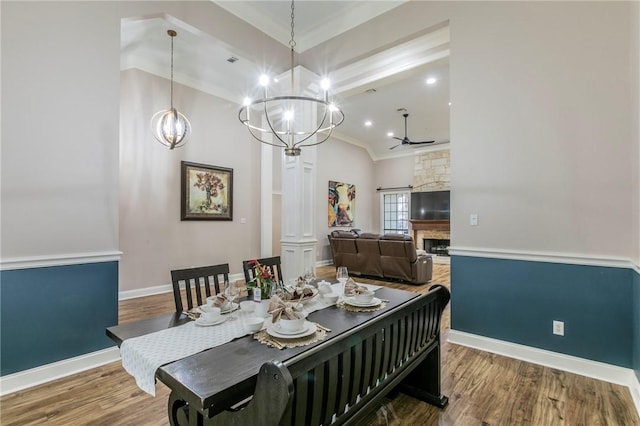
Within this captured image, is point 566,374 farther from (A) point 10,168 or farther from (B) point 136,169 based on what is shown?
(B) point 136,169

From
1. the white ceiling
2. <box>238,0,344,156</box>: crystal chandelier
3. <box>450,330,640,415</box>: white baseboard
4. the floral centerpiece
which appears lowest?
<box>450,330,640,415</box>: white baseboard

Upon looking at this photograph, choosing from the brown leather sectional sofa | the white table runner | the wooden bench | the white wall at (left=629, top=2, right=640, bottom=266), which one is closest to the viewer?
the wooden bench

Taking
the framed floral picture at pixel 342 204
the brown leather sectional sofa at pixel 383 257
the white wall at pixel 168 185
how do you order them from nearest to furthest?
the white wall at pixel 168 185
the brown leather sectional sofa at pixel 383 257
the framed floral picture at pixel 342 204

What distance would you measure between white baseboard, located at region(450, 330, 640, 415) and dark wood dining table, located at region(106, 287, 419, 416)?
1984mm

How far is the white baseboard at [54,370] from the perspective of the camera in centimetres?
219

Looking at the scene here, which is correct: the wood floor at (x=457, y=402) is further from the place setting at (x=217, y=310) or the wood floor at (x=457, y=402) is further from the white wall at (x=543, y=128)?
the white wall at (x=543, y=128)

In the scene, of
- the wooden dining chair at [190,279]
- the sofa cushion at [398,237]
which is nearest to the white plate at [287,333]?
the wooden dining chair at [190,279]

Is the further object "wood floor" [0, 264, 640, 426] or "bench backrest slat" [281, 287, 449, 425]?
"wood floor" [0, 264, 640, 426]

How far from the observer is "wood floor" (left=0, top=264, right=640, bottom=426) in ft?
6.28

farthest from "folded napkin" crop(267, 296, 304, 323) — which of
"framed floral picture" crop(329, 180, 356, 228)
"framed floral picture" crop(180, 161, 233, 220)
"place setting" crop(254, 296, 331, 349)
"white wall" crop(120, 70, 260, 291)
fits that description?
"framed floral picture" crop(329, 180, 356, 228)

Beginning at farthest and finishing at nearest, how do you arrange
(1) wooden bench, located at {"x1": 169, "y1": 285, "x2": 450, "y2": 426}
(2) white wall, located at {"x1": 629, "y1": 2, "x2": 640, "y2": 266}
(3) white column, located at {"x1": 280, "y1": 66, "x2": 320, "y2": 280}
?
(3) white column, located at {"x1": 280, "y1": 66, "x2": 320, "y2": 280}, (2) white wall, located at {"x1": 629, "y1": 2, "x2": 640, "y2": 266}, (1) wooden bench, located at {"x1": 169, "y1": 285, "x2": 450, "y2": 426}

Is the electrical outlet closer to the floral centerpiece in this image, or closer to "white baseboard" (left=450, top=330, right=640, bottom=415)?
"white baseboard" (left=450, top=330, right=640, bottom=415)

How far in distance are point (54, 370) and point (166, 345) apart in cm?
184

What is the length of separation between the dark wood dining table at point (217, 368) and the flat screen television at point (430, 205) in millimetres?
7593
